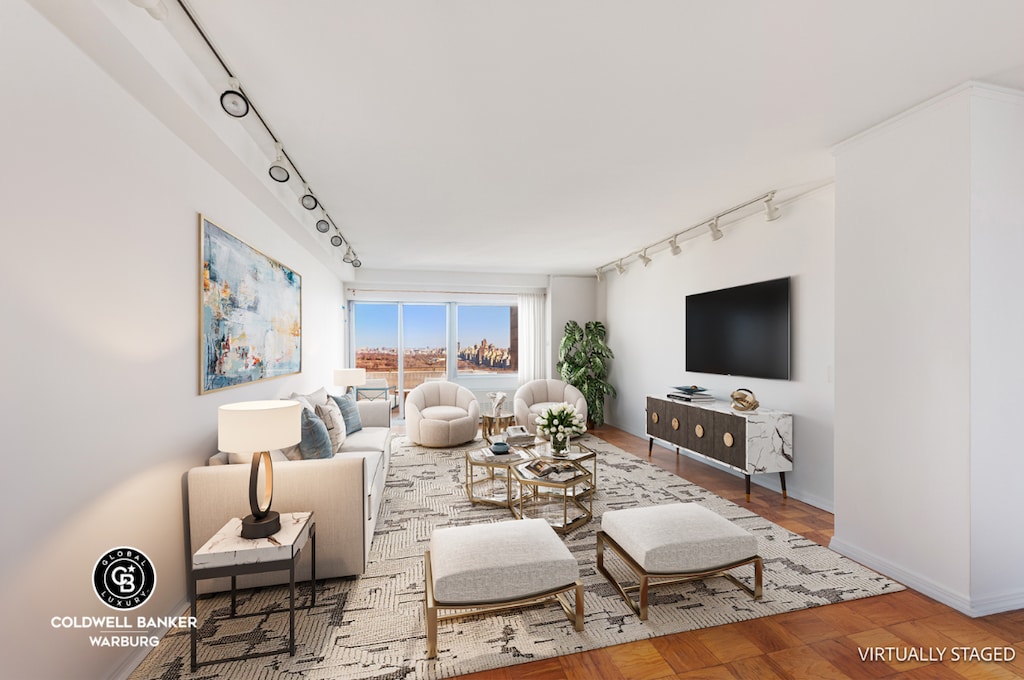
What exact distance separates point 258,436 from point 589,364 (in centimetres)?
546

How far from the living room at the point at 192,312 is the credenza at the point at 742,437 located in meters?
0.30

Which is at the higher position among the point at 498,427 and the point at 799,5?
the point at 799,5

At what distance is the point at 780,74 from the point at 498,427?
4878mm

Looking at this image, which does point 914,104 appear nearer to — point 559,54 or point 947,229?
point 947,229

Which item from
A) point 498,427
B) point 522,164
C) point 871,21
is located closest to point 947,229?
point 871,21

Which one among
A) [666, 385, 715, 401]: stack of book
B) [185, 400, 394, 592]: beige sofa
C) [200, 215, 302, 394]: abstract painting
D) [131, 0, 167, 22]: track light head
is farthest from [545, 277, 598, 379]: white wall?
[131, 0, 167, 22]: track light head

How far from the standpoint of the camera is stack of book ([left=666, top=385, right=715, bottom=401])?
15.1 feet

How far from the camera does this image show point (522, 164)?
9.82 ft

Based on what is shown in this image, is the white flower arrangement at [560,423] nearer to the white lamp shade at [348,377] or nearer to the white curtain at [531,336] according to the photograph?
the white lamp shade at [348,377]

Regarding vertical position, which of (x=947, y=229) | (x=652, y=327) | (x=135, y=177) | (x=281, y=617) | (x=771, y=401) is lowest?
(x=281, y=617)

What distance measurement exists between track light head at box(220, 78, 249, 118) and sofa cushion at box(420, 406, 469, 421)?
4.11 m

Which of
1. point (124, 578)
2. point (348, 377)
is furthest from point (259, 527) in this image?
point (348, 377)

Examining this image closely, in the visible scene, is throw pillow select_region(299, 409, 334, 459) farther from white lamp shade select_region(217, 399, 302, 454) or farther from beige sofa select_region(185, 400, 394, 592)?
white lamp shade select_region(217, 399, 302, 454)

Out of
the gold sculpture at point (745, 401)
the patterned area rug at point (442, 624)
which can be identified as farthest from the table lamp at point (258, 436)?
the gold sculpture at point (745, 401)
